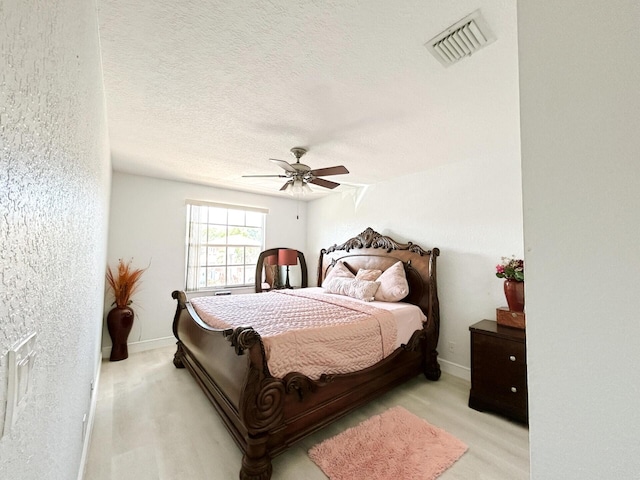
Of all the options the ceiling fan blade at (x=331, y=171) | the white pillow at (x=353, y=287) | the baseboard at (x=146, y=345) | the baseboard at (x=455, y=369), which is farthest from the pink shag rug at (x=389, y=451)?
the baseboard at (x=146, y=345)

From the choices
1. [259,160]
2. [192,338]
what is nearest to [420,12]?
[259,160]

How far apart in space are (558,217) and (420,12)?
46.9 inches

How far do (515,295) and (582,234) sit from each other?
223 centimetres

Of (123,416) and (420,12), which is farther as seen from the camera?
(123,416)

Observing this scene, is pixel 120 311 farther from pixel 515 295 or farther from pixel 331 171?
pixel 515 295

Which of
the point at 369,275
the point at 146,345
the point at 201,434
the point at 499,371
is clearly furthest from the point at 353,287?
the point at 146,345

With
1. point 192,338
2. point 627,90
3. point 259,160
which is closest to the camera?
point 627,90

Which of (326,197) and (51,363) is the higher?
(326,197)

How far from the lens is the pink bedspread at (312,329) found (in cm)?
185

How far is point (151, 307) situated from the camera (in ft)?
12.6

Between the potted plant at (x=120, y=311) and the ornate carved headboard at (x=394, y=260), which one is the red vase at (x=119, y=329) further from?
the ornate carved headboard at (x=394, y=260)

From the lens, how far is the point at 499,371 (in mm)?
2291

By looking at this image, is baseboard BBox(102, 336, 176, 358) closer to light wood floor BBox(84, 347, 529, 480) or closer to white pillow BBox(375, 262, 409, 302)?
light wood floor BBox(84, 347, 529, 480)

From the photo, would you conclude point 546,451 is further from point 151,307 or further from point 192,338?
point 151,307
